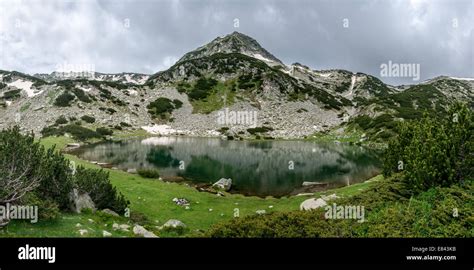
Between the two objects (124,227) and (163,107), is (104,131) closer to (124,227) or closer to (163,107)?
(163,107)

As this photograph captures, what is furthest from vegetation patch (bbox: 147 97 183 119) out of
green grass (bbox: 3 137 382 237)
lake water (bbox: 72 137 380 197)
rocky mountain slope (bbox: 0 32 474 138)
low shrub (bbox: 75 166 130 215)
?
low shrub (bbox: 75 166 130 215)

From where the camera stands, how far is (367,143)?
10350 cm

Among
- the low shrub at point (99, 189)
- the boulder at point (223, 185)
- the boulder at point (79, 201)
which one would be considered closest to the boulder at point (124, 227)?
the boulder at point (79, 201)

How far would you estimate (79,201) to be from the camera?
62.8ft

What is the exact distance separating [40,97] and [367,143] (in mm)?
133662

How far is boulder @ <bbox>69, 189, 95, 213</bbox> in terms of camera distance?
60.2 feet

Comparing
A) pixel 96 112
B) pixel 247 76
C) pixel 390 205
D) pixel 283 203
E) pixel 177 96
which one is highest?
pixel 247 76

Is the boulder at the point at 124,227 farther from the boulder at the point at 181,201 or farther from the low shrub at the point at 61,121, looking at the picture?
the low shrub at the point at 61,121

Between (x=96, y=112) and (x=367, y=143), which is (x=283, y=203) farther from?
(x=96, y=112)

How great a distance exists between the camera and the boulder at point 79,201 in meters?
18.4
